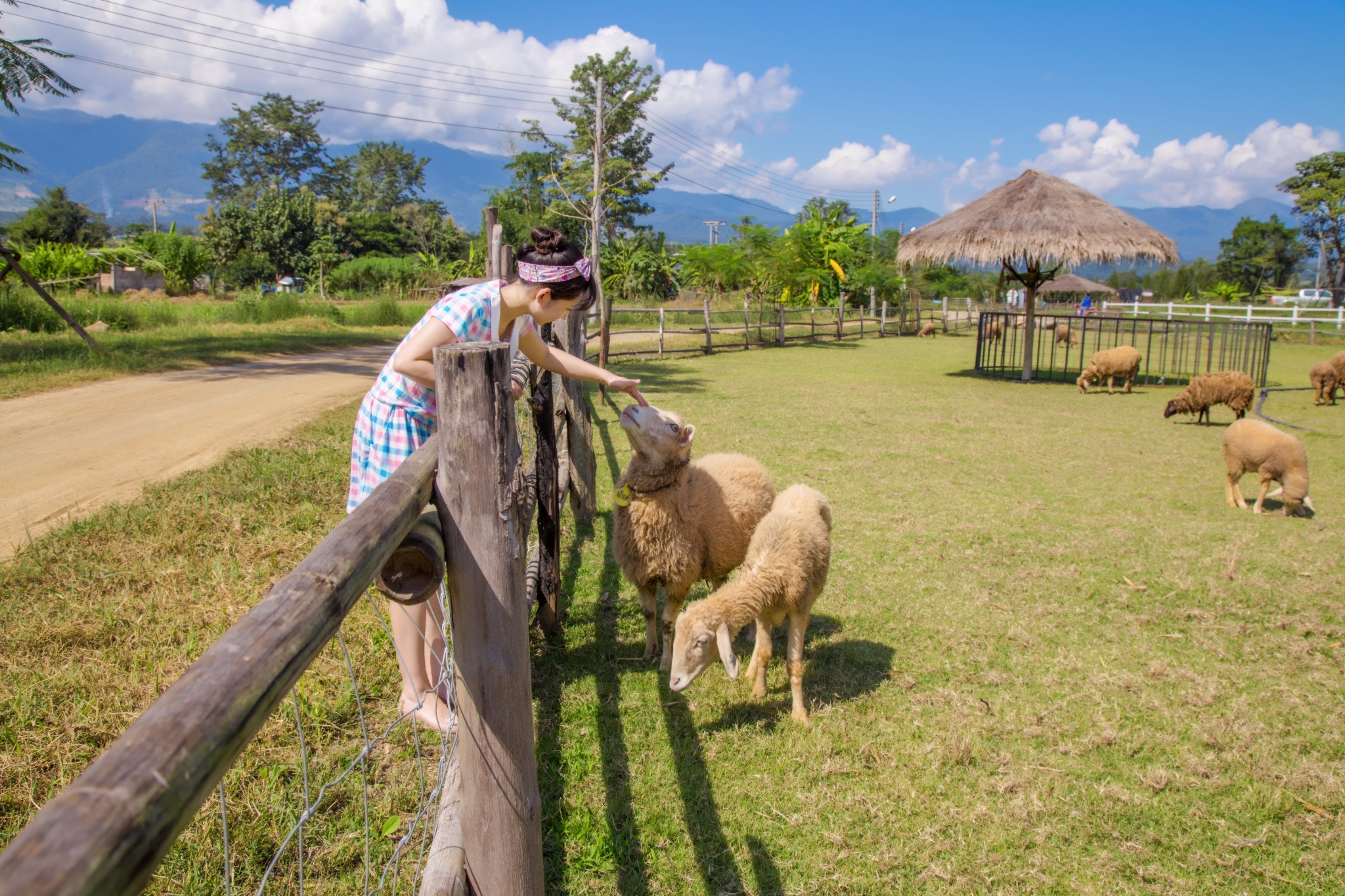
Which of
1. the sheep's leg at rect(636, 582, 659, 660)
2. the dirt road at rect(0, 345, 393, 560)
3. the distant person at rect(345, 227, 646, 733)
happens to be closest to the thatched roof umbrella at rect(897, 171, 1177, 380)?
the dirt road at rect(0, 345, 393, 560)

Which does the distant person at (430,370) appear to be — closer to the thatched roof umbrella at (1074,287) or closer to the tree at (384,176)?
the thatched roof umbrella at (1074,287)

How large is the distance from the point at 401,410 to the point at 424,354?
27 cm

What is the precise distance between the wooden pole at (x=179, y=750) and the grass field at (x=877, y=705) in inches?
75.7

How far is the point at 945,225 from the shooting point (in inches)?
743

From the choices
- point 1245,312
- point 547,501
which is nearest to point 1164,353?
point 547,501

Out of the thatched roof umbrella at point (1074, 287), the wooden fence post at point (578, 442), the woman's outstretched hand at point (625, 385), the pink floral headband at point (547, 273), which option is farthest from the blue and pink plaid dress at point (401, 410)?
the thatched roof umbrella at point (1074, 287)

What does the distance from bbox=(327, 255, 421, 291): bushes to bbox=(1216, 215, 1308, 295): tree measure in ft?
174

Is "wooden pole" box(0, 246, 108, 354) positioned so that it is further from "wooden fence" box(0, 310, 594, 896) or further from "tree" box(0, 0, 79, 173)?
"wooden fence" box(0, 310, 594, 896)

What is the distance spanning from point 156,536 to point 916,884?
4722 mm

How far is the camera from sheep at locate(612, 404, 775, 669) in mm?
4102

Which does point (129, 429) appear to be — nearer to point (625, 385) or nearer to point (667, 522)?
point (667, 522)

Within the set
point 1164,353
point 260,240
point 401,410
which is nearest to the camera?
point 401,410

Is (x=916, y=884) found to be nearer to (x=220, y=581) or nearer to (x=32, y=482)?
(x=220, y=581)

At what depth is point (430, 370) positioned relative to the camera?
270 cm
